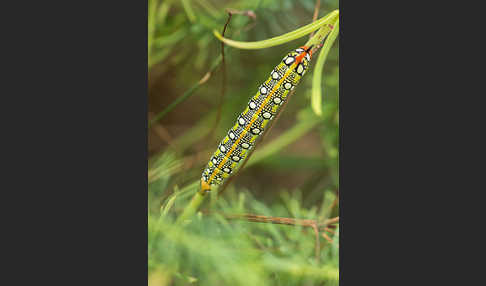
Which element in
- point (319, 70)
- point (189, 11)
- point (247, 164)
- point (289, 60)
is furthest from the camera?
point (189, 11)

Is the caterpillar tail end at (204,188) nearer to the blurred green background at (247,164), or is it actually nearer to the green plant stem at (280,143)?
the blurred green background at (247,164)

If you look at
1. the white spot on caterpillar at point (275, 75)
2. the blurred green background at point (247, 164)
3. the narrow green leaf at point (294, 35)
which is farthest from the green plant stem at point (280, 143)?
the narrow green leaf at point (294, 35)

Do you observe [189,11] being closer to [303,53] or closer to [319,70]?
[303,53]

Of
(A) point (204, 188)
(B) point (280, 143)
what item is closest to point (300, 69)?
(B) point (280, 143)

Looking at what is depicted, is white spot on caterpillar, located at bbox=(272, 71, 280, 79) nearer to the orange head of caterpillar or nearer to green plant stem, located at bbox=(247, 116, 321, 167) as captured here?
the orange head of caterpillar

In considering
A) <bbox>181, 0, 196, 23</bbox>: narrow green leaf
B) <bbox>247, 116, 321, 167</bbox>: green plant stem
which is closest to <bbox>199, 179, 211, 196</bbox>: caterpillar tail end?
<bbox>247, 116, 321, 167</bbox>: green plant stem

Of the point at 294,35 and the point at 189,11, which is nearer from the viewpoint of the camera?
the point at 294,35
